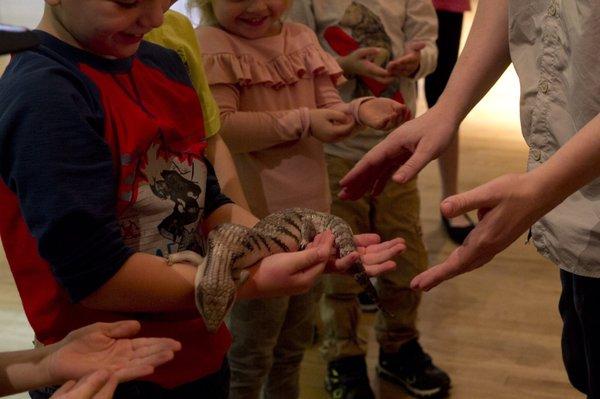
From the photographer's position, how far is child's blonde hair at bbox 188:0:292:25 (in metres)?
2.13

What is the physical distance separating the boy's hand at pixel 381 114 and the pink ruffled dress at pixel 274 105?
33 millimetres

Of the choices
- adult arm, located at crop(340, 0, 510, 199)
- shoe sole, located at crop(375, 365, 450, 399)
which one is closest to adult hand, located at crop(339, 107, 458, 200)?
adult arm, located at crop(340, 0, 510, 199)

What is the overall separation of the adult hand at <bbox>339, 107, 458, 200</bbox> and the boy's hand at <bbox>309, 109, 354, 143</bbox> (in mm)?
373

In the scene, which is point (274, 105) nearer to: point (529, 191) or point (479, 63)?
point (479, 63)

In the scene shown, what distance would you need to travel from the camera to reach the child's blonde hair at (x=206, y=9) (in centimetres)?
213

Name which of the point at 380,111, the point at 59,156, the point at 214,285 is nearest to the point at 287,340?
the point at 380,111

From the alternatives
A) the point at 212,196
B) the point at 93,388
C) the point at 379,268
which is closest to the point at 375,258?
the point at 379,268

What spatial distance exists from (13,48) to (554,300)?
108 inches

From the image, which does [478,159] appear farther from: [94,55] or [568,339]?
[94,55]

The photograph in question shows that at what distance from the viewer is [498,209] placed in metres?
1.29

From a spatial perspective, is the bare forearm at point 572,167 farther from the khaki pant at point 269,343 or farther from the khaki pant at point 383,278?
the khaki pant at point 383,278

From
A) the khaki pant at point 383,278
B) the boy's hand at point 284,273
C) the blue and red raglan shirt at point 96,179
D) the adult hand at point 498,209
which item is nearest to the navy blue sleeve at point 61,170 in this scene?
the blue and red raglan shirt at point 96,179

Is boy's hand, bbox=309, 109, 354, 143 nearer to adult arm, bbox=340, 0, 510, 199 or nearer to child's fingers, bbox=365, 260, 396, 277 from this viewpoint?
adult arm, bbox=340, 0, 510, 199

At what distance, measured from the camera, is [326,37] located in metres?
2.51
